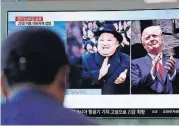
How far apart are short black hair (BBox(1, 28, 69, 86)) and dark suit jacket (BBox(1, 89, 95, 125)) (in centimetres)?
4

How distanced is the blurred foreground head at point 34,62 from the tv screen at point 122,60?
117 centimetres

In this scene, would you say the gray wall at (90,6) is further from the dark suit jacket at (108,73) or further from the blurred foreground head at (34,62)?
the blurred foreground head at (34,62)

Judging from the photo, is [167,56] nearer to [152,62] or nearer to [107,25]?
[152,62]

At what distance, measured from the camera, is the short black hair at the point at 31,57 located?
0.91 metres

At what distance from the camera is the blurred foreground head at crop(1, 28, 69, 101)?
91cm

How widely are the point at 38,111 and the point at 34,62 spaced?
0.42 ft

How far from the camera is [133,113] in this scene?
6.93ft

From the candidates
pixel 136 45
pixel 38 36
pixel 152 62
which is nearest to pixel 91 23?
pixel 136 45

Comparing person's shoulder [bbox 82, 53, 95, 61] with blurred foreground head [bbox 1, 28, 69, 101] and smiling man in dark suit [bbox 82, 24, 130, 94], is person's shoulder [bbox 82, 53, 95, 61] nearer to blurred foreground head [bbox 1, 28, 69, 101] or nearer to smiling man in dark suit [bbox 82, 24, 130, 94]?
smiling man in dark suit [bbox 82, 24, 130, 94]

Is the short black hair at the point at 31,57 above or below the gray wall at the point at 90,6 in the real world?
below

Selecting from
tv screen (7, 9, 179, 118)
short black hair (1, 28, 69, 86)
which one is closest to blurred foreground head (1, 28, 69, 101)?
short black hair (1, 28, 69, 86)

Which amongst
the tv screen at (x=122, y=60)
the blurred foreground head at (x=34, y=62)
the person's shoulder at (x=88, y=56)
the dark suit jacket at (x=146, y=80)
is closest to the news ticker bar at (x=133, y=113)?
the tv screen at (x=122, y=60)

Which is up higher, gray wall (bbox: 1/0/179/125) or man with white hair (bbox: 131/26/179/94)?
gray wall (bbox: 1/0/179/125)

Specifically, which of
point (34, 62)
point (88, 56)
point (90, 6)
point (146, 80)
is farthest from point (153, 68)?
point (34, 62)
